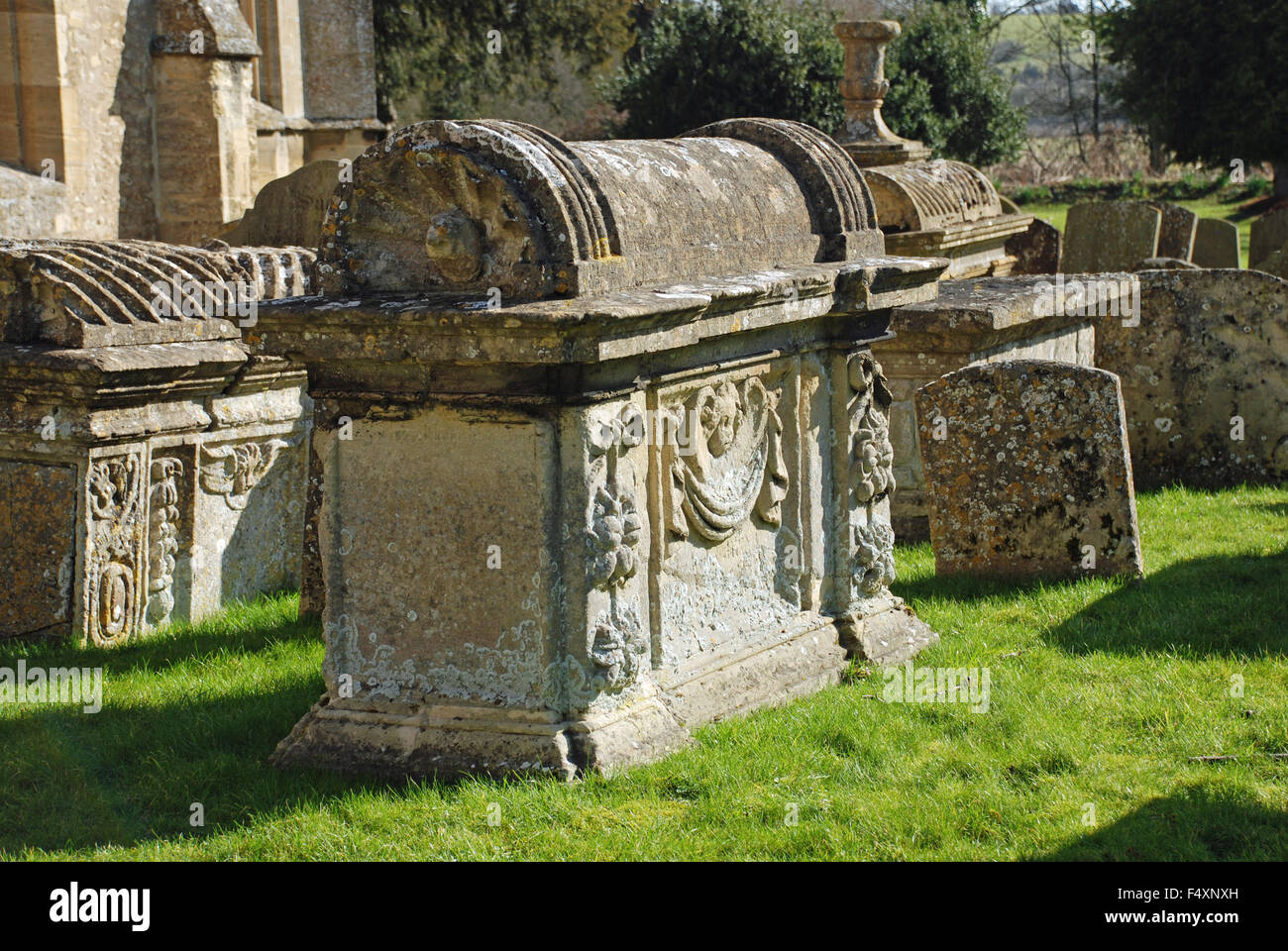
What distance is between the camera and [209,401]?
703 centimetres

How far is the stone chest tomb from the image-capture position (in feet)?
15.0

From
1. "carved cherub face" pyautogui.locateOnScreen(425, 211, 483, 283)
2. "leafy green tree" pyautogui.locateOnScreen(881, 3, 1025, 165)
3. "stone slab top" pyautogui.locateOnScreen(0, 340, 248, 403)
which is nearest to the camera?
"carved cherub face" pyautogui.locateOnScreen(425, 211, 483, 283)

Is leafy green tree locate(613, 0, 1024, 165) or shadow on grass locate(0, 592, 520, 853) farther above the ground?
leafy green tree locate(613, 0, 1024, 165)

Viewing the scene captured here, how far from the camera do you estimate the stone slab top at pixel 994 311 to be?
26.6 feet

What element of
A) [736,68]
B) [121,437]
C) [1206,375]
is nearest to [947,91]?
[736,68]

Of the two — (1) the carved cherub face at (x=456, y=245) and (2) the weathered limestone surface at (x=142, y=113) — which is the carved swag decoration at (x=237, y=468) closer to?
(1) the carved cherub face at (x=456, y=245)

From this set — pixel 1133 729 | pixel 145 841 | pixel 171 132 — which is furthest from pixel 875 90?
pixel 145 841

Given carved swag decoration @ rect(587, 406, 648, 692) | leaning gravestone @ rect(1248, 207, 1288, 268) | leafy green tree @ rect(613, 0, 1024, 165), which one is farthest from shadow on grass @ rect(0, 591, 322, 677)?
leafy green tree @ rect(613, 0, 1024, 165)

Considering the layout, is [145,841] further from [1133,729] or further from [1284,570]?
[1284,570]

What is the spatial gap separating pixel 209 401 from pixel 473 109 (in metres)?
21.0

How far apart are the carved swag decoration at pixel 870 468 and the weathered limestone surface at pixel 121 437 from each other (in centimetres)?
268

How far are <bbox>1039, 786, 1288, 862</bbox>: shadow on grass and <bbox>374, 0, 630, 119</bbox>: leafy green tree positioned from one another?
19371 mm

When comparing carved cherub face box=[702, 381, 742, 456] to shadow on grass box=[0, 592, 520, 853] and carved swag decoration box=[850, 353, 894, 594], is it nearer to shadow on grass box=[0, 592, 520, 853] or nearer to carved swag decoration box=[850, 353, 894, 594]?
carved swag decoration box=[850, 353, 894, 594]

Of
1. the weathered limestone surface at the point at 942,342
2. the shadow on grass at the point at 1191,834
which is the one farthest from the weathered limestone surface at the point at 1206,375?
the shadow on grass at the point at 1191,834
